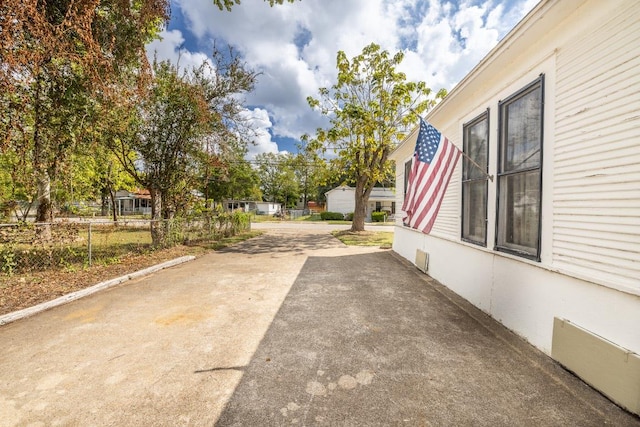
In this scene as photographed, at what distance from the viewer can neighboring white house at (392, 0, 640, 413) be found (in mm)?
2381

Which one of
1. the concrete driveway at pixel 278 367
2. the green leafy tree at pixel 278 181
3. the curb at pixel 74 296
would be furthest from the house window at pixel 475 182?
the green leafy tree at pixel 278 181

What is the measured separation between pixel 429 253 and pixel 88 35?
7817 millimetres

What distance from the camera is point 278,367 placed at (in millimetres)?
2830

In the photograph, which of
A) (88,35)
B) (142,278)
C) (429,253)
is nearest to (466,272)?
(429,253)

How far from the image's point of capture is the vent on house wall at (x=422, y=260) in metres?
7.00

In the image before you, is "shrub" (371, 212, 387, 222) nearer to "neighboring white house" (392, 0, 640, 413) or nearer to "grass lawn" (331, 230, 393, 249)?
"grass lawn" (331, 230, 393, 249)

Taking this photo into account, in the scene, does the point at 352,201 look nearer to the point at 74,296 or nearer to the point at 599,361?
the point at 74,296

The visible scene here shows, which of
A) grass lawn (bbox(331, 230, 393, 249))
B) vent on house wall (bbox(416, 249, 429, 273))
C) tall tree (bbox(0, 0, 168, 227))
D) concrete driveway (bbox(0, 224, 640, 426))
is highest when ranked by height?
tall tree (bbox(0, 0, 168, 227))

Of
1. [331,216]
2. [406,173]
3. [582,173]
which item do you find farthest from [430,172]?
[331,216]

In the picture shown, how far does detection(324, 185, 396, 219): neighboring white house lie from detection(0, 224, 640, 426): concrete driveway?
34.9m

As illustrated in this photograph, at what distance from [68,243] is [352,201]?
1412 inches

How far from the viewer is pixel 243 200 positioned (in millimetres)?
48062

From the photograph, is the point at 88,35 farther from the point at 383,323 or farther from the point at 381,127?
the point at 381,127

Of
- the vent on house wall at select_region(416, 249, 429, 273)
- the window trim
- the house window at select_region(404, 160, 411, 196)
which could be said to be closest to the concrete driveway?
the window trim
